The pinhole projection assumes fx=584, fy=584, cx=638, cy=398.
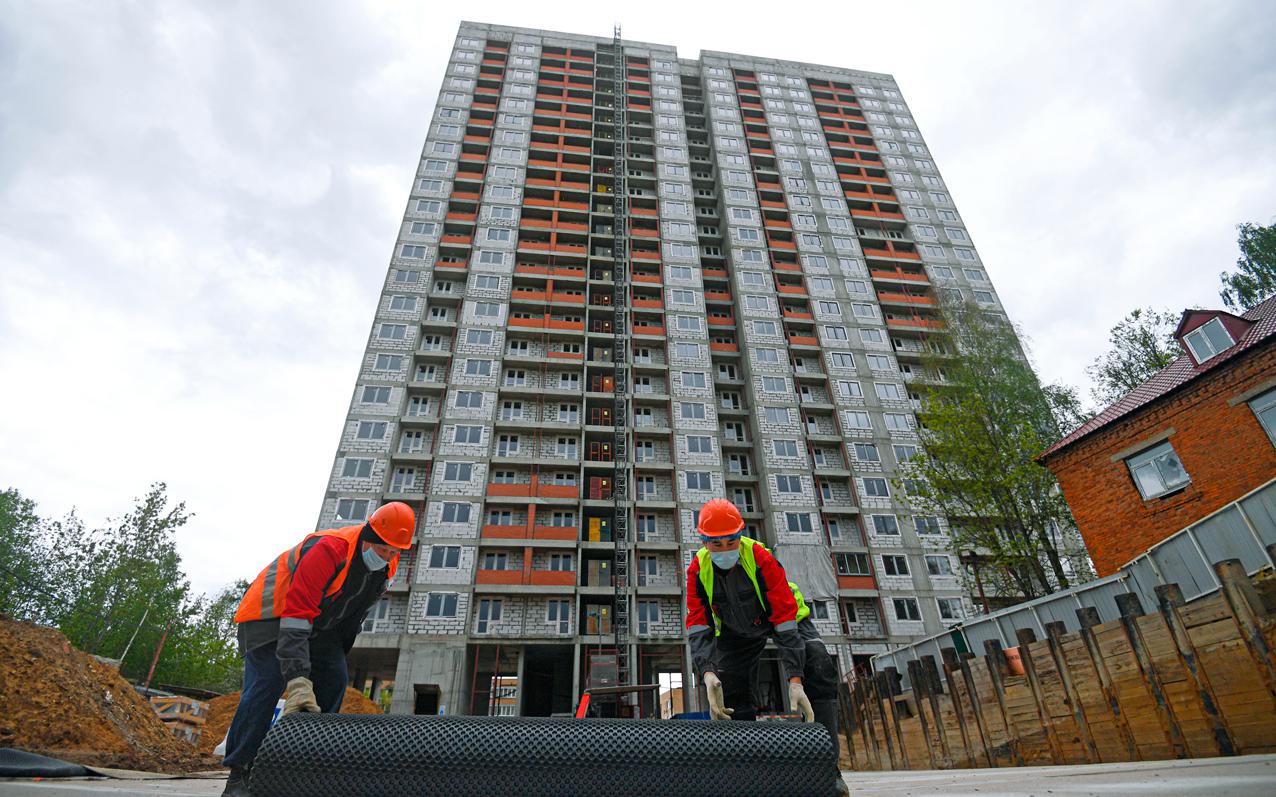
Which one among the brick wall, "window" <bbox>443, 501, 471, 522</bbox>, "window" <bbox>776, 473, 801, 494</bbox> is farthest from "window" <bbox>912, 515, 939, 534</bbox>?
"window" <bbox>443, 501, 471, 522</bbox>

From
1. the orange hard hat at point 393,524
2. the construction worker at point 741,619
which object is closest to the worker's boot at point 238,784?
the orange hard hat at point 393,524

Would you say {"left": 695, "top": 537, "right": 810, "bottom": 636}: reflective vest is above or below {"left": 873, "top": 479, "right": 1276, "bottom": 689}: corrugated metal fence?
below

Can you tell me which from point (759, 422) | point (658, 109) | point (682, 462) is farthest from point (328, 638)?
point (658, 109)

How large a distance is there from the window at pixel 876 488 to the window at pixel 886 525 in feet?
4.76

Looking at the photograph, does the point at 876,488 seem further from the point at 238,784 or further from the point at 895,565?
the point at 238,784

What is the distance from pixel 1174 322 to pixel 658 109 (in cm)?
4506

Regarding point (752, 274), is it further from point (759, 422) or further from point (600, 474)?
point (600, 474)

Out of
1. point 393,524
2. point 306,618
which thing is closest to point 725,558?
point 393,524

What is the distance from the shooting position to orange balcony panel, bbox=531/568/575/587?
33.6 m

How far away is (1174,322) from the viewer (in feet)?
95.1

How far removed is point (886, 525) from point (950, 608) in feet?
19.0

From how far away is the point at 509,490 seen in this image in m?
36.7

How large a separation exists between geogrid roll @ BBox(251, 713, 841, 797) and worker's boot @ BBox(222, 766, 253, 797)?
1206mm

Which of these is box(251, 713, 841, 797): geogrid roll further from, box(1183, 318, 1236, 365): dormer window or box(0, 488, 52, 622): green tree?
box(0, 488, 52, 622): green tree
